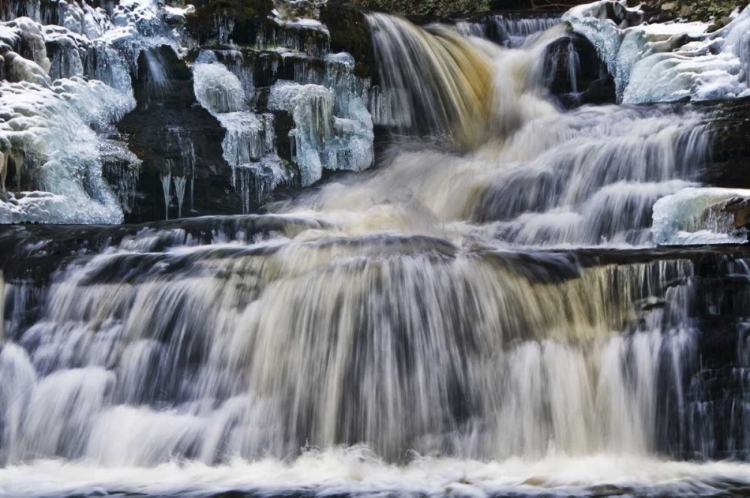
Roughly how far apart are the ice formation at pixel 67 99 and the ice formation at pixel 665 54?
19.3 feet

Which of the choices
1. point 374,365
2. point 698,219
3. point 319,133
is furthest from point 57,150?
point 698,219

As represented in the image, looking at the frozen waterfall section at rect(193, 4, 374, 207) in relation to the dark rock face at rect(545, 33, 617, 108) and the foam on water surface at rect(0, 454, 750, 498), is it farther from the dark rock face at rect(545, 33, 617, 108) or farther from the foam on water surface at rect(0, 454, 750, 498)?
the foam on water surface at rect(0, 454, 750, 498)

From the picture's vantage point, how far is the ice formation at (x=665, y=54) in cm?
1009

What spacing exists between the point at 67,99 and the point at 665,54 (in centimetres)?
767

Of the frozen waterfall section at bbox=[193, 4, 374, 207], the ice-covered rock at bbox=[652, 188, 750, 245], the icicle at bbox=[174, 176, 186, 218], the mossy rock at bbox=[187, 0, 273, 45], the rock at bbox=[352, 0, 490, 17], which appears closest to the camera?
the ice-covered rock at bbox=[652, 188, 750, 245]

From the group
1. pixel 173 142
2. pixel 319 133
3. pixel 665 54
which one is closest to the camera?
pixel 173 142

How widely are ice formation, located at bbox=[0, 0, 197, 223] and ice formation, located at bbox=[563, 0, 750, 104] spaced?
5897mm

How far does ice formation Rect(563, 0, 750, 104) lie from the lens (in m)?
10.1

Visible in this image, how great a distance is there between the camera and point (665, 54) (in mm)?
10875

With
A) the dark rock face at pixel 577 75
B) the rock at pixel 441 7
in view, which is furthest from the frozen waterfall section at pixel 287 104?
the rock at pixel 441 7

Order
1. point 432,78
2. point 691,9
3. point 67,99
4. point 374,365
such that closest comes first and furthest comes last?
point 374,365 < point 67,99 < point 432,78 < point 691,9

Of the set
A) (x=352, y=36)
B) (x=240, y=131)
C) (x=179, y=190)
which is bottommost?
(x=179, y=190)

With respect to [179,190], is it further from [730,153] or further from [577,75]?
[730,153]

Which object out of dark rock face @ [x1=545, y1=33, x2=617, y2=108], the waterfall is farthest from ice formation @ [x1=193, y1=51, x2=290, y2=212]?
dark rock face @ [x1=545, y1=33, x2=617, y2=108]
